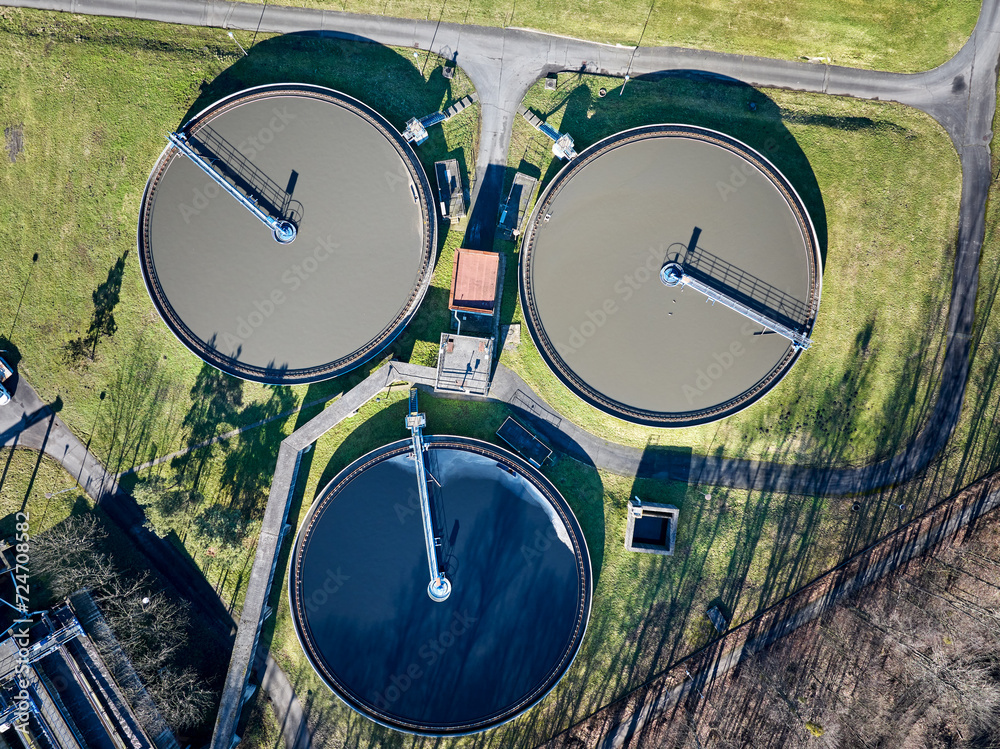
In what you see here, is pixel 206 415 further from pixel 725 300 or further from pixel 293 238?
pixel 725 300

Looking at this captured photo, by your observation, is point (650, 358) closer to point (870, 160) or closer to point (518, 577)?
point (518, 577)

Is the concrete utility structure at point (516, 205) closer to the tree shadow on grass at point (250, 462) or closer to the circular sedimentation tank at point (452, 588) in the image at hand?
the circular sedimentation tank at point (452, 588)

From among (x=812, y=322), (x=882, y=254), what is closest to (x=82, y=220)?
(x=812, y=322)

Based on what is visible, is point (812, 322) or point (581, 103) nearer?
point (812, 322)

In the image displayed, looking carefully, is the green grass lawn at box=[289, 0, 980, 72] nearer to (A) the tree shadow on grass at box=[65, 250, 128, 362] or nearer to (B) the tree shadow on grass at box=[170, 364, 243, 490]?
(A) the tree shadow on grass at box=[65, 250, 128, 362]

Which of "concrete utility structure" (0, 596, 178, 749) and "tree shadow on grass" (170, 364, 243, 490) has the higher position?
"tree shadow on grass" (170, 364, 243, 490)

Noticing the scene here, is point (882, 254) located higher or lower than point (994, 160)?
lower

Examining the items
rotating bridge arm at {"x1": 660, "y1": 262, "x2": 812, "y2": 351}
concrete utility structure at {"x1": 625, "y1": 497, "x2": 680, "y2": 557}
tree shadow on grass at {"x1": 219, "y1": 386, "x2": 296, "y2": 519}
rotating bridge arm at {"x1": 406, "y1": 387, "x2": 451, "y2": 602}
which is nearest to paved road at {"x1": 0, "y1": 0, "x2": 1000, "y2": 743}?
concrete utility structure at {"x1": 625, "y1": 497, "x2": 680, "y2": 557}
